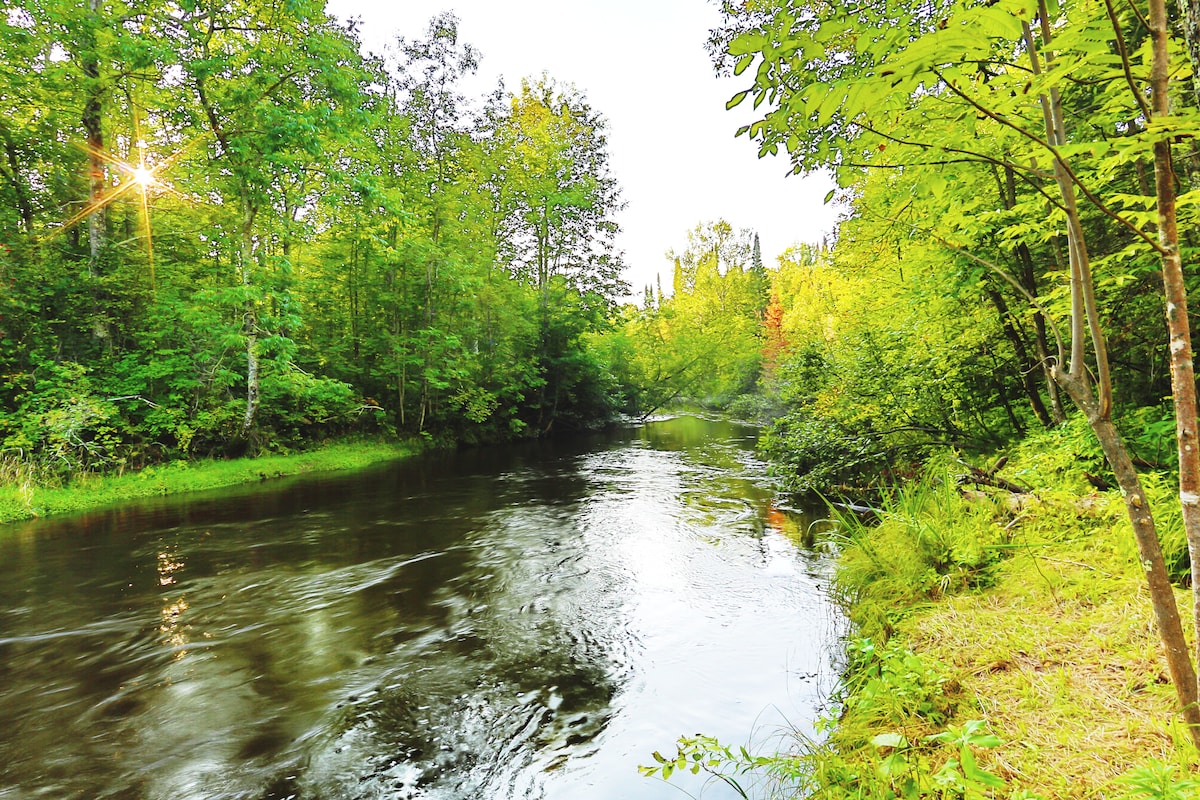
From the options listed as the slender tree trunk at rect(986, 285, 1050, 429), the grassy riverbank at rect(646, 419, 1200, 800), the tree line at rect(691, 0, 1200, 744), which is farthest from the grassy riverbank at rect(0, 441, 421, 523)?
the slender tree trunk at rect(986, 285, 1050, 429)

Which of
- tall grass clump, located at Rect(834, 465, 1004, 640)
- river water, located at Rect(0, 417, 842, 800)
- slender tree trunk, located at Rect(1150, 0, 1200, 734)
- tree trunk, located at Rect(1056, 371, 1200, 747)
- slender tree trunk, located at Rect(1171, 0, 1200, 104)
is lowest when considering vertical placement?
river water, located at Rect(0, 417, 842, 800)

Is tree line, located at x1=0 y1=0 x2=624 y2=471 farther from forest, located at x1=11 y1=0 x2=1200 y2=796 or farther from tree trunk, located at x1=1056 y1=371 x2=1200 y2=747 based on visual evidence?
tree trunk, located at x1=1056 y1=371 x2=1200 y2=747

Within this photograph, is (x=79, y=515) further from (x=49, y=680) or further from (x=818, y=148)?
(x=818, y=148)

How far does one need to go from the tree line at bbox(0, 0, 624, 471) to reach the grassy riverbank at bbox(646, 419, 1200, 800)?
12.8 metres

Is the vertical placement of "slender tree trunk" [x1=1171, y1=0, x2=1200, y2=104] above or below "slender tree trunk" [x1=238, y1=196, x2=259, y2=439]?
below

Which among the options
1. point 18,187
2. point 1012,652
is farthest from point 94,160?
point 1012,652

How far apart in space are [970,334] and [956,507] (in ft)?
9.19

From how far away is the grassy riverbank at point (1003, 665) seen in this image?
194 centimetres

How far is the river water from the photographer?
119 inches

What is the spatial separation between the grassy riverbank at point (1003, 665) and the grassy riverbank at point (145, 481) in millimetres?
11432

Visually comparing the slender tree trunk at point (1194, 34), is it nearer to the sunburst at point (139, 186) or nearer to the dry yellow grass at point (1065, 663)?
the dry yellow grass at point (1065, 663)

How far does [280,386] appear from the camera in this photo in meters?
13.0

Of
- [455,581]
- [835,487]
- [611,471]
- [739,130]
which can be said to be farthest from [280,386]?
[739,130]

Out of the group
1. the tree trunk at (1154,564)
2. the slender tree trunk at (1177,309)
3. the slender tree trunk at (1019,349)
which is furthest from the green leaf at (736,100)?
the slender tree trunk at (1019,349)
